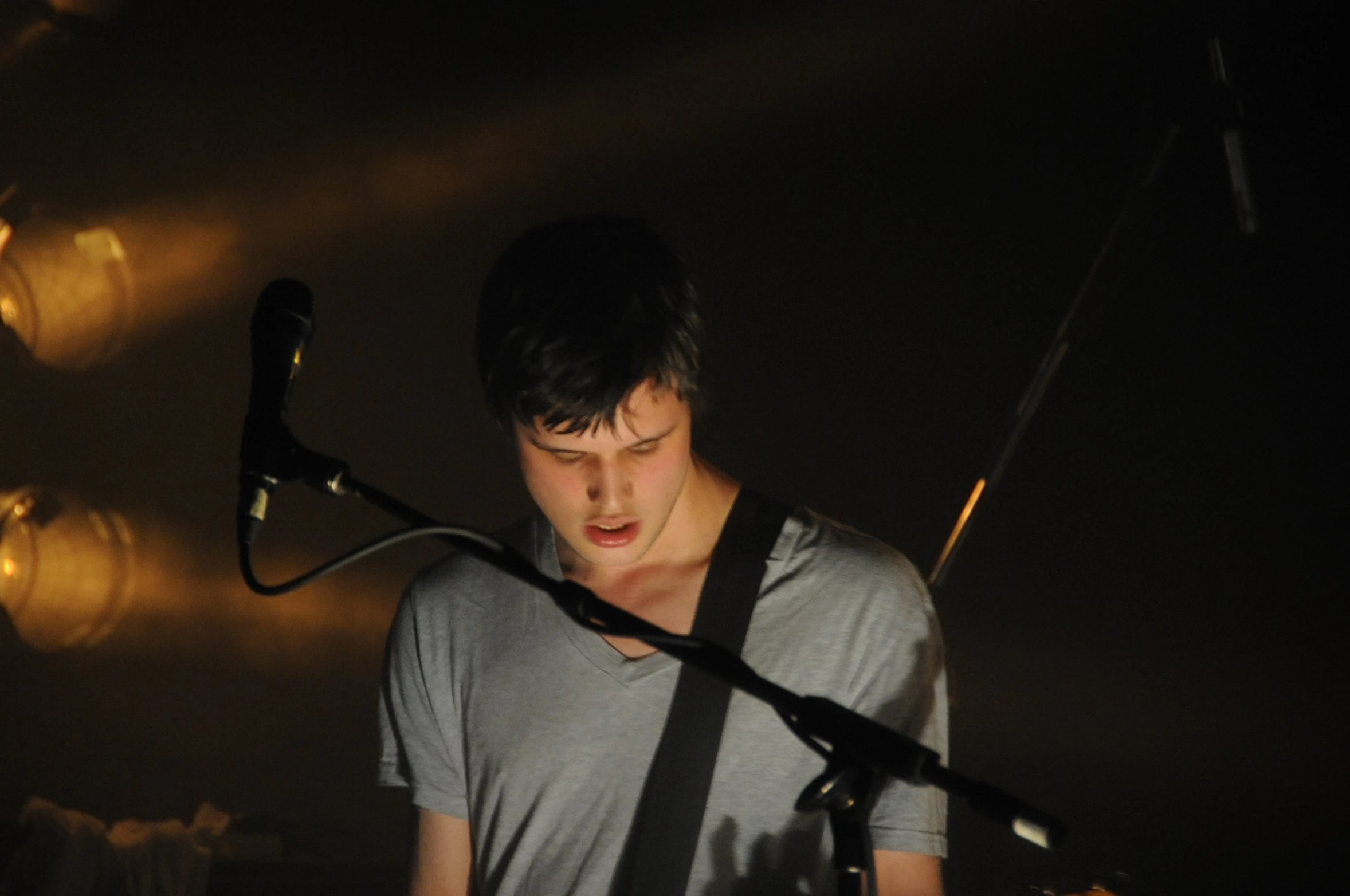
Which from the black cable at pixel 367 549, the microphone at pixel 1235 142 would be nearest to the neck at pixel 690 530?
the black cable at pixel 367 549

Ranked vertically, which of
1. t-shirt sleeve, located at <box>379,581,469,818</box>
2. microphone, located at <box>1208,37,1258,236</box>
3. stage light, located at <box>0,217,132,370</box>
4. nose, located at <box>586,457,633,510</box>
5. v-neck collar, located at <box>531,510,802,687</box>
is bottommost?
t-shirt sleeve, located at <box>379,581,469,818</box>

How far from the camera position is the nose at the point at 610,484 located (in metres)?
1.63

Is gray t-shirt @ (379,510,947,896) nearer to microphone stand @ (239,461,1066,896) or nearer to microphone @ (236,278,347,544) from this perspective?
microphone stand @ (239,461,1066,896)

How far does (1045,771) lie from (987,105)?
1.74m

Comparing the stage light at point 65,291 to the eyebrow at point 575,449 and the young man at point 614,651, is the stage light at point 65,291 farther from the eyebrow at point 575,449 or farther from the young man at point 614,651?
the eyebrow at point 575,449

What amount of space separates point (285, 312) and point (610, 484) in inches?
22.4

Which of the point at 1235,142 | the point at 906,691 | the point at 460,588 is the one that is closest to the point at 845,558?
the point at 906,691

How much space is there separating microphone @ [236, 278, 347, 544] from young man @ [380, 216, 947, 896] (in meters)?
0.42

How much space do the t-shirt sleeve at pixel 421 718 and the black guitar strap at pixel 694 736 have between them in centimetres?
34

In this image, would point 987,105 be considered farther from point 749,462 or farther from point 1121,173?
point 749,462

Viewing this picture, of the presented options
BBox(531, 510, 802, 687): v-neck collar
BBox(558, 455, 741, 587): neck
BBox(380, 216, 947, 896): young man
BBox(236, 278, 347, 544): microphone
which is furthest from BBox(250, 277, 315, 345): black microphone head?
BBox(558, 455, 741, 587): neck

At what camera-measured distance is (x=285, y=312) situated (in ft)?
4.05

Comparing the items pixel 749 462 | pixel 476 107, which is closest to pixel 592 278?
pixel 749 462

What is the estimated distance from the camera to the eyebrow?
1619 mm
